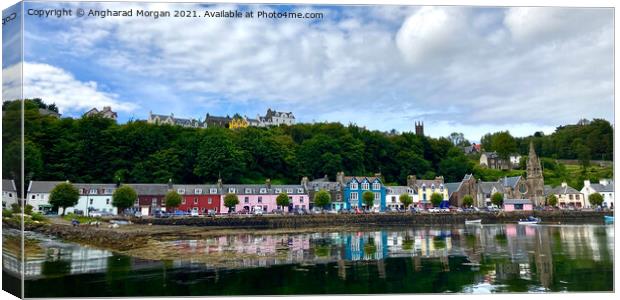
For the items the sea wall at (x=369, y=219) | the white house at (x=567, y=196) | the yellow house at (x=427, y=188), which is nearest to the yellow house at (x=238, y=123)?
the sea wall at (x=369, y=219)

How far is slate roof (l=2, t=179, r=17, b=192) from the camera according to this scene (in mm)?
10430

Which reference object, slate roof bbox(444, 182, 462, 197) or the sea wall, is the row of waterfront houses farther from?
the sea wall

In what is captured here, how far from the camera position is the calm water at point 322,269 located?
1077cm

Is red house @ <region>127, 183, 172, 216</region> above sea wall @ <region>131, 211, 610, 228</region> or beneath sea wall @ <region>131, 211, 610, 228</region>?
above

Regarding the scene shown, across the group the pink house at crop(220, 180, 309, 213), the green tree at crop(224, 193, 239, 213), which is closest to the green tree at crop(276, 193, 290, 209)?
the pink house at crop(220, 180, 309, 213)

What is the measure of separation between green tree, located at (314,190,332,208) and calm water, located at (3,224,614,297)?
1362 cm

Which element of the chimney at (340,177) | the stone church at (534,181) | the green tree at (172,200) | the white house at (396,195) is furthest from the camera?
the white house at (396,195)

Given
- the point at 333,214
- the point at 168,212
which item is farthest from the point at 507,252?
the point at 168,212

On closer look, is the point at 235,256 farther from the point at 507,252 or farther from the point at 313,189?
the point at 313,189

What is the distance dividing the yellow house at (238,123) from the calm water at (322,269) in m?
21.6

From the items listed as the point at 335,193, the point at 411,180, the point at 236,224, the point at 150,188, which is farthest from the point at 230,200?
the point at 411,180

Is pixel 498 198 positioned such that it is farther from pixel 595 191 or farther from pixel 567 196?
pixel 595 191

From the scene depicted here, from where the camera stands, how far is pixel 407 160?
3775 cm

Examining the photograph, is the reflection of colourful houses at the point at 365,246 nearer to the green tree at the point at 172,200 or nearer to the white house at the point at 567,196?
the white house at the point at 567,196
